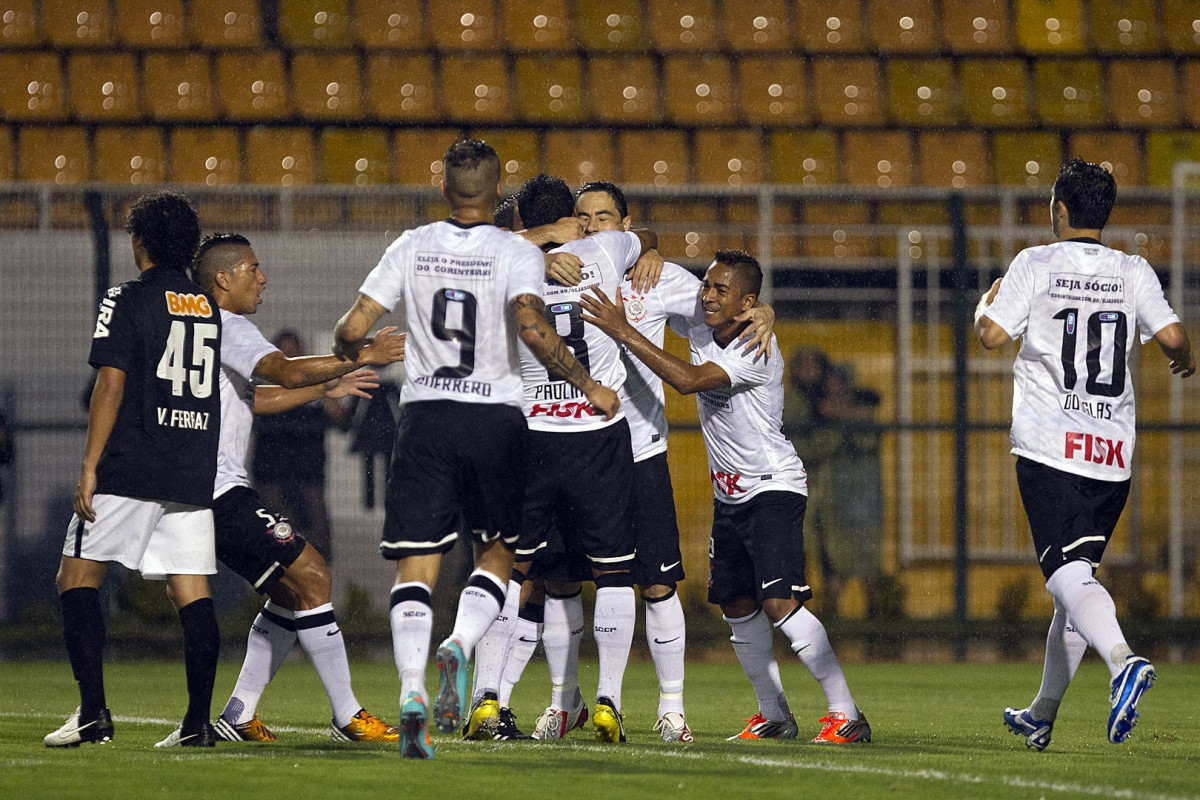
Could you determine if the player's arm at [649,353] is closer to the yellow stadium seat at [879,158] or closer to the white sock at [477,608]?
the white sock at [477,608]

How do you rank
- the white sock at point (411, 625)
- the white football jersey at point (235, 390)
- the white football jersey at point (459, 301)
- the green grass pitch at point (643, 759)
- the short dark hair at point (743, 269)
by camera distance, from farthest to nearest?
1. the short dark hair at point (743, 269)
2. the white football jersey at point (235, 390)
3. the white football jersey at point (459, 301)
4. the white sock at point (411, 625)
5. the green grass pitch at point (643, 759)

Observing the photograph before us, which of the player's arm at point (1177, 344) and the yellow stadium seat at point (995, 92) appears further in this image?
the yellow stadium seat at point (995, 92)

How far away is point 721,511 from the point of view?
6.25m

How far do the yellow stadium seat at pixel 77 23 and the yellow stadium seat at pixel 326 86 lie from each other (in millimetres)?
1662

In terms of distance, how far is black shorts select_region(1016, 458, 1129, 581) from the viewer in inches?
219

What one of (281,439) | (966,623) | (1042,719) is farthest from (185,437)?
(966,623)

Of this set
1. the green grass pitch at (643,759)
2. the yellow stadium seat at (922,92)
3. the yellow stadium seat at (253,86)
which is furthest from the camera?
the yellow stadium seat at (922,92)

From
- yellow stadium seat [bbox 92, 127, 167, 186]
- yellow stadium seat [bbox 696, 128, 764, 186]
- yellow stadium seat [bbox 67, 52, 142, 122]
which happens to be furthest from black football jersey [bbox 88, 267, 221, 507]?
yellow stadium seat [bbox 696, 128, 764, 186]

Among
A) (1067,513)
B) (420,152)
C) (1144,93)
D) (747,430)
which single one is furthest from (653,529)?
(1144,93)

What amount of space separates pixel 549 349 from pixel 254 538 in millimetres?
1364

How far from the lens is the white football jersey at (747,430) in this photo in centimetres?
609

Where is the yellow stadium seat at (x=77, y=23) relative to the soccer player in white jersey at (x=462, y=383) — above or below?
above

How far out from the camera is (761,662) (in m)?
6.22

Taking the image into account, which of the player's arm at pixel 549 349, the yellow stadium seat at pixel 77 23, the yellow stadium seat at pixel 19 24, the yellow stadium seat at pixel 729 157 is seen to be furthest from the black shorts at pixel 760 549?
the yellow stadium seat at pixel 19 24
